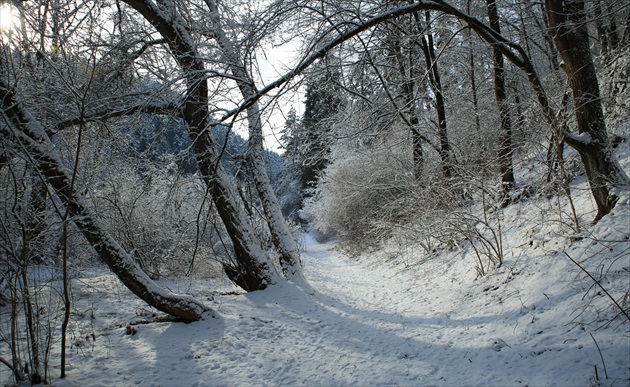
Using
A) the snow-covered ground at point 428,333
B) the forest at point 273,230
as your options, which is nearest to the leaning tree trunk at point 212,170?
the forest at point 273,230

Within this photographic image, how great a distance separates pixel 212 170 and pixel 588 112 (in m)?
5.23

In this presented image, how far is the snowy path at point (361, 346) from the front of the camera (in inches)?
109

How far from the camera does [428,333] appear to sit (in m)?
4.00

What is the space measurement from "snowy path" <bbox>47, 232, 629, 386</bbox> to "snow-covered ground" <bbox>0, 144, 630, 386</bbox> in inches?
0.6

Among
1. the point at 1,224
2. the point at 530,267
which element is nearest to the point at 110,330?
the point at 1,224

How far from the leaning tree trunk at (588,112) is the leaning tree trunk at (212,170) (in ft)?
16.1

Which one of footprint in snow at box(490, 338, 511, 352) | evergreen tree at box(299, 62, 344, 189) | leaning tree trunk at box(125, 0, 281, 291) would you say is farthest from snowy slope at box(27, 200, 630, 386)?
evergreen tree at box(299, 62, 344, 189)

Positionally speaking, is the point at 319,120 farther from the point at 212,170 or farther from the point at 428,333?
the point at 428,333

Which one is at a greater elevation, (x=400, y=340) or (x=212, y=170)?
(x=212, y=170)

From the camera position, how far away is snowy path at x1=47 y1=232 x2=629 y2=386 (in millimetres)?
2760

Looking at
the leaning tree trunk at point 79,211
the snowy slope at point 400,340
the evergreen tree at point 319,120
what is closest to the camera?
the snowy slope at point 400,340

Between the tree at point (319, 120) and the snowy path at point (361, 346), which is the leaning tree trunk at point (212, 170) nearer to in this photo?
the snowy path at point (361, 346)

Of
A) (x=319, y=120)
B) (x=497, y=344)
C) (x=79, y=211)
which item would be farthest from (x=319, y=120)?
(x=497, y=344)

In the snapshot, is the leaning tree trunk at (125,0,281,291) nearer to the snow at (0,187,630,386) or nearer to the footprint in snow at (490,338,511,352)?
the snow at (0,187,630,386)
